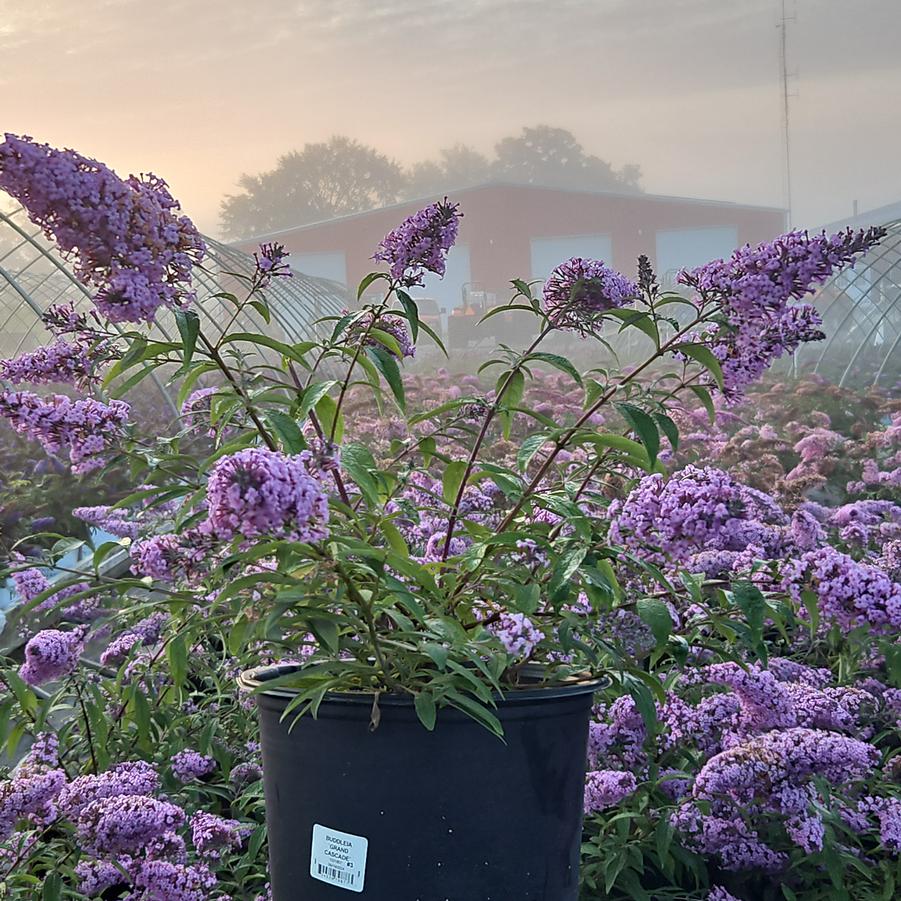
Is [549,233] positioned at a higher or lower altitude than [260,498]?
higher

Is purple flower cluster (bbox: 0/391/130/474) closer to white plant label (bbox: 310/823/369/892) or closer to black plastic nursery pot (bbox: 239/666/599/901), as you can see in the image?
black plastic nursery pot (bbox: 239/666/599/901)

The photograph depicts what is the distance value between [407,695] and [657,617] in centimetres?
36

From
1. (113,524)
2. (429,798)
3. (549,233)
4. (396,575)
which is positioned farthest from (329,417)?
(549,233)

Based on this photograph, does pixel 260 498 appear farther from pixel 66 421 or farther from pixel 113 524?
pixel 113 524

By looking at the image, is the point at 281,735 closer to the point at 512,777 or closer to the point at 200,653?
the point at 512,777

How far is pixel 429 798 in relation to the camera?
64.1 inches

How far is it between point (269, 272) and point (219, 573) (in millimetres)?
507

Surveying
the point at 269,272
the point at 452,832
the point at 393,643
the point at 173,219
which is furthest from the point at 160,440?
the point at 452,832

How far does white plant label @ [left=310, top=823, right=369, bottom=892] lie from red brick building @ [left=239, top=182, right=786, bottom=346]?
29043mm

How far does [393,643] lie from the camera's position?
1634 millimetres

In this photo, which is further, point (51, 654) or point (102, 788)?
point (51, 654)

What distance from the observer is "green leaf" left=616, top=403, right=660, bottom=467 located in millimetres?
1739

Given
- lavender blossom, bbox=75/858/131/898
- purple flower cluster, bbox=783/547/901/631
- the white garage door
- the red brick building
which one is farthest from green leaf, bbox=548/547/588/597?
the white garage door

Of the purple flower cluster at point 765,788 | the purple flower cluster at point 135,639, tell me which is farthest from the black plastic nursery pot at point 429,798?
the purple flower cluster at point 135,639
